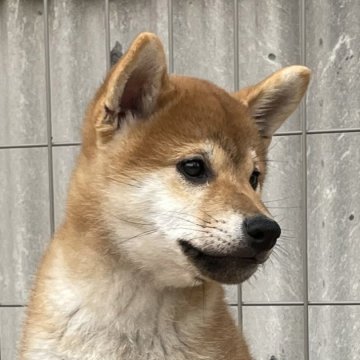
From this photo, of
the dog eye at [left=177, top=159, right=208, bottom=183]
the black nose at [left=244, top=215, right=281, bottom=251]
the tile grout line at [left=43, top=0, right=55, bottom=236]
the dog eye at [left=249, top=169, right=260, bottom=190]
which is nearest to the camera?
the black nose at [left=244, top=215, right=281, bottom=251]

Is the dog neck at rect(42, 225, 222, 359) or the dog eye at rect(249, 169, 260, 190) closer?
the dog neck at rect(42, 225, 222, 359)

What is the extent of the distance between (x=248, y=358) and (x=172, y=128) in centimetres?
56

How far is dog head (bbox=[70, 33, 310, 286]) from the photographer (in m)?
1.47

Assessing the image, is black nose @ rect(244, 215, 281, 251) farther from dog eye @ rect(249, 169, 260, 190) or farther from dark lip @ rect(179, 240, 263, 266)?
dog eye @ rect(249, 169, 260, 190)

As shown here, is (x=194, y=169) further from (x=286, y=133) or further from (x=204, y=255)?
(x=286, y=133)

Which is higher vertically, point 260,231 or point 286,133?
point 286,133

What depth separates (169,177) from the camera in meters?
1.53

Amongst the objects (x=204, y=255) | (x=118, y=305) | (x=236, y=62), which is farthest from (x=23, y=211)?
(x=204, y=255)

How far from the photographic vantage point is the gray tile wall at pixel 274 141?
2.53m

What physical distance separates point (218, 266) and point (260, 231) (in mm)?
137

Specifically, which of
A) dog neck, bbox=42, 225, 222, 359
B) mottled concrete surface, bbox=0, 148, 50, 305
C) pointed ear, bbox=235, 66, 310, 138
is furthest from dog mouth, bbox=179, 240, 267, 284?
mottled concrete surface, bbox=0, 148, 50, 305

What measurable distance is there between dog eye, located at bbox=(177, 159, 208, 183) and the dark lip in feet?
0.46

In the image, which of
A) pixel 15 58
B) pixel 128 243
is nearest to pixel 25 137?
pixel 15 58

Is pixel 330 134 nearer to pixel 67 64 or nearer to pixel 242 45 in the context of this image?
pixel 242 45
